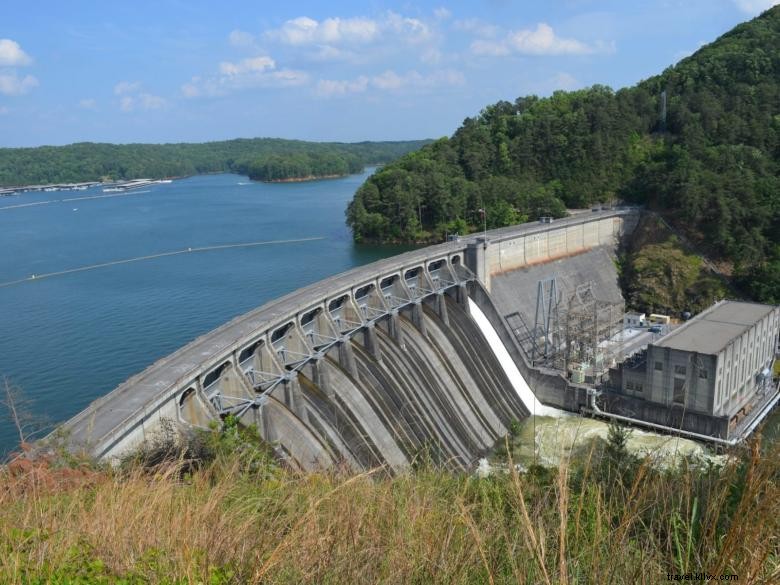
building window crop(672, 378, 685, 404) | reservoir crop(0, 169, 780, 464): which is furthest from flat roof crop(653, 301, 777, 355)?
reservoir crop(0, 169, 780, 464)

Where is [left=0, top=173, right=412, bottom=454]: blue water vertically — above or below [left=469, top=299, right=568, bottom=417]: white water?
above

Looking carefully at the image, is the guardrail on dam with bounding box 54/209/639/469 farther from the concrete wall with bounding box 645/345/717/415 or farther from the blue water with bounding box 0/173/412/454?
the concrete wall with bounding box 645/345/717/415

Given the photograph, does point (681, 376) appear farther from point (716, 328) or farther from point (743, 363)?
point (716, 328)

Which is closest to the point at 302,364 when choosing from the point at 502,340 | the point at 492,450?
the point at 492,450

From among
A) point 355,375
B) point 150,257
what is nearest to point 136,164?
point 150,257

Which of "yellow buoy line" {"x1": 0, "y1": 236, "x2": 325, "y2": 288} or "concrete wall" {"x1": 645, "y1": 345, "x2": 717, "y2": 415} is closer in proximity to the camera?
"concrete wall" {"x1": 645, "y1": 345, "x2": 717, "y2": 415}
